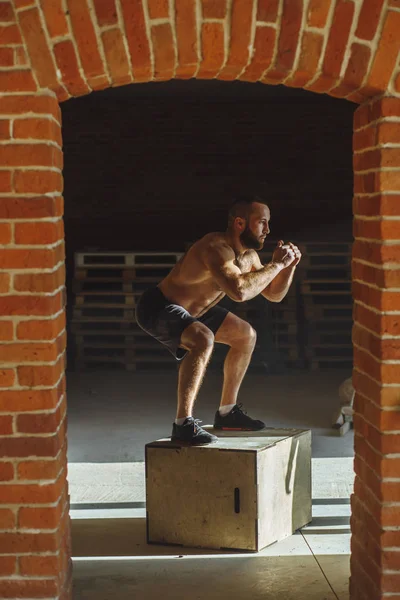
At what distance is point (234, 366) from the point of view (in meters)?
6.41

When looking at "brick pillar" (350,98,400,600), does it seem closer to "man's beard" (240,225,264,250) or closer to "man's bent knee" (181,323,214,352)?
"man's beard" (240,225,264,250)

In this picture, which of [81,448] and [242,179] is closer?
[81,448]

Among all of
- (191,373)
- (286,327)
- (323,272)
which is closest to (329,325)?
(323,272)

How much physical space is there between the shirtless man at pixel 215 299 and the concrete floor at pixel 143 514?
75 cm

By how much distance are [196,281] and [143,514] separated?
1628 mm

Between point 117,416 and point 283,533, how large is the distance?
3967 mm

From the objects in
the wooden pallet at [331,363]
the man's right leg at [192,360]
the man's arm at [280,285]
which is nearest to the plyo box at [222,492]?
the man's right leg at [192,360]

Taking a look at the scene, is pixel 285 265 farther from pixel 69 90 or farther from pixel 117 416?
pixel 117 416

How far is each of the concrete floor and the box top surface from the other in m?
0.61

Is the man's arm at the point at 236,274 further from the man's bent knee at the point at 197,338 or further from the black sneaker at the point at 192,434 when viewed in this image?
the black sneaker at the point at 192,434

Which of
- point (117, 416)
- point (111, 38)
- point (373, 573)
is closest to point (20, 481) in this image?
point (373, 573)

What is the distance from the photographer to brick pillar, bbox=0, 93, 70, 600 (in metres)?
3.83

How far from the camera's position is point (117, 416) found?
955 centimetres

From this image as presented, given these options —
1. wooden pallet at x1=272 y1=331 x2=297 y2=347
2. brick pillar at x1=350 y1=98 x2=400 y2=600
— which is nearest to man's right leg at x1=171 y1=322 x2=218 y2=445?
brick pillar at x1=350 y1=98 x2=400 y2=600
